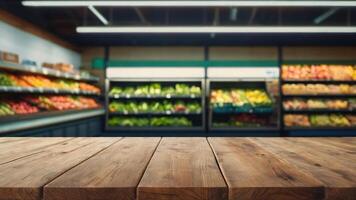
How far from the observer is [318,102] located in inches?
253

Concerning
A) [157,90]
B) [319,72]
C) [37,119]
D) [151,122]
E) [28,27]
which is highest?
[28,27]

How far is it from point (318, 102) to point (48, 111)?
17.1 feet

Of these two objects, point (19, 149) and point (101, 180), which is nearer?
point (101, 180)

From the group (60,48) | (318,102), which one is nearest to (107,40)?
(60,48)

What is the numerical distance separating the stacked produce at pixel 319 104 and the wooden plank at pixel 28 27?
4822 mm

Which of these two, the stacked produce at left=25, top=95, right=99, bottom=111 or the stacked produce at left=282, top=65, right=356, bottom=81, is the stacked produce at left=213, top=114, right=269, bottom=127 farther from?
the stacked produce at left=25, top=95, right=99, bottom=111

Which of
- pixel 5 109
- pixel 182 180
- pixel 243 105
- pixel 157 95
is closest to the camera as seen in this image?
pixel 182 180

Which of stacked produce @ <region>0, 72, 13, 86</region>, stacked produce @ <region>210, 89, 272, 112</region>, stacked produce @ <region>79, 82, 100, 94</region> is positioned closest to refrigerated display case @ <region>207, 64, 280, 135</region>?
stacked produce @ <region>210, 89, 272, 112</region>

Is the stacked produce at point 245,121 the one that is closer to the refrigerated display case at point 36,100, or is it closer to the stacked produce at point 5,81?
the refrigerated display case at point 36,100

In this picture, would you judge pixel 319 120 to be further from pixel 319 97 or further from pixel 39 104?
pixel 39 104

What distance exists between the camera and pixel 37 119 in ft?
13.3

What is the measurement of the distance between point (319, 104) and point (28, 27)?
5.73 m

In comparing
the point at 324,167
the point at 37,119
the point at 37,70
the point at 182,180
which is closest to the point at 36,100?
the point at 37,70

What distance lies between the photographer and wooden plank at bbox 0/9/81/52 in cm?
458
